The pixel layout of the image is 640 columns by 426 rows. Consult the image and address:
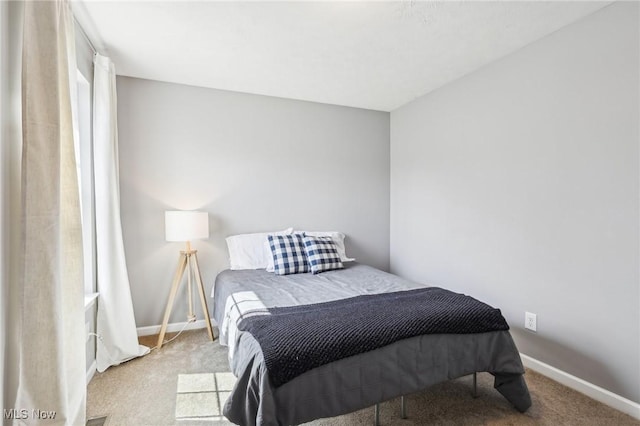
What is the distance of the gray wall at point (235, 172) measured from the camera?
301 centimetres

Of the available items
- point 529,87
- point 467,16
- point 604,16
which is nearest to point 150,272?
point 467,16

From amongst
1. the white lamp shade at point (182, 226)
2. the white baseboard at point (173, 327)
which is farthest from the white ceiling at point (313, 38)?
the white baseboard at point (173, 327)

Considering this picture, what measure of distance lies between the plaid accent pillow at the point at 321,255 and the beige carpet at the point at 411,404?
113 centimetres

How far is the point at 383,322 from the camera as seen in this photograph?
65.8 inches

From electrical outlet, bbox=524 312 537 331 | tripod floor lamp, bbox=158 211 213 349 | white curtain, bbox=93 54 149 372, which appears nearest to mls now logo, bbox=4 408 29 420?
white curtain, bbox=93 54 149 372

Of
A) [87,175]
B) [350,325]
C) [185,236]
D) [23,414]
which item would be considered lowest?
[23,414]

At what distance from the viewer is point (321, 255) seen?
3033mm

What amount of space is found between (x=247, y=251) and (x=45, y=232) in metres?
2.01

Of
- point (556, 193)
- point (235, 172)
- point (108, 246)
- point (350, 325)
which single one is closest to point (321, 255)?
point (235, 172)

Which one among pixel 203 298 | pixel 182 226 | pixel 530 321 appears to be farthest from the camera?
pixel 203 298

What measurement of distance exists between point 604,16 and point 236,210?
10.5 feet

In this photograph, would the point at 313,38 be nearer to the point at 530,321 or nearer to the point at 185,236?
the point at 185,236

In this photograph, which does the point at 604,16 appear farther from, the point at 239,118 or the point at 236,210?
the point at 236,210

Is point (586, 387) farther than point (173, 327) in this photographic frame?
No
